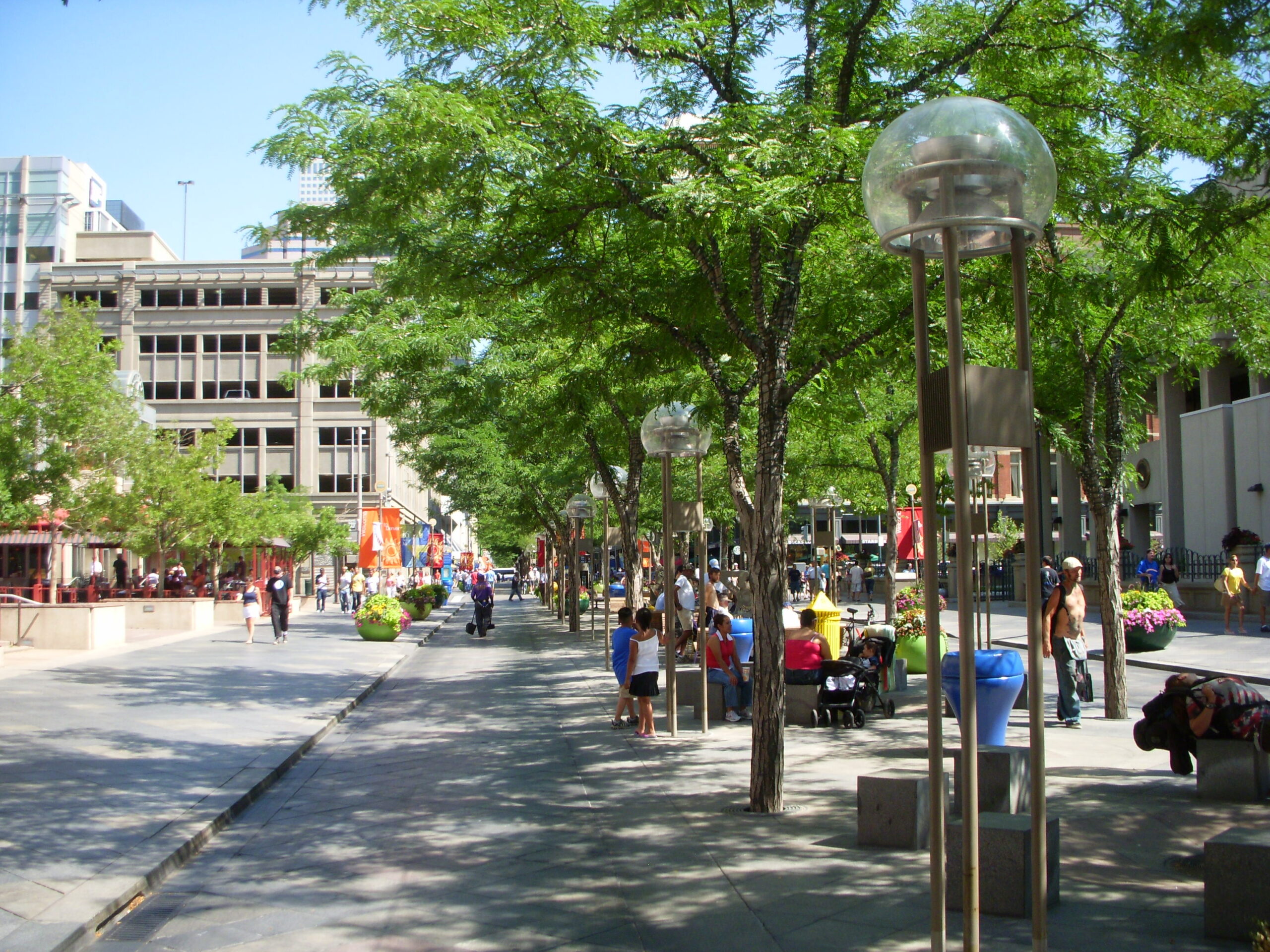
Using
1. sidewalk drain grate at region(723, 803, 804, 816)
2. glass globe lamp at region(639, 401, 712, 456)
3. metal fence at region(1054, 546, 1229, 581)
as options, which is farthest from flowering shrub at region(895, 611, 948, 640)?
metal fence at region(1054, 546, 1229, 581)

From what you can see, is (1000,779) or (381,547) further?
(381,547)

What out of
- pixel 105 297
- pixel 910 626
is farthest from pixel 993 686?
pixel 105 297

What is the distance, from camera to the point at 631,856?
25.0 feet

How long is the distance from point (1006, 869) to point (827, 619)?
11.4 meters

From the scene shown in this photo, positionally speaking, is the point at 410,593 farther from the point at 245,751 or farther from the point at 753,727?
the point at 753,727

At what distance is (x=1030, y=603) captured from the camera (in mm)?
4668

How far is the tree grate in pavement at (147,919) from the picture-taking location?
6336mm

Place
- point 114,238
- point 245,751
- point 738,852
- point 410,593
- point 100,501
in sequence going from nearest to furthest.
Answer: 1. point 738,852
2. point 245,751
3. point 100,501
4. point 410,593
5. point 114,238

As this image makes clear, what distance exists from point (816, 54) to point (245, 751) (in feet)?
29.6

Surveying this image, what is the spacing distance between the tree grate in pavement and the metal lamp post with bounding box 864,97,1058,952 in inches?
170

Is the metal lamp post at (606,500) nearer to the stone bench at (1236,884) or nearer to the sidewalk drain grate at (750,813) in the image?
the sidewalk drain grate at (750,813)

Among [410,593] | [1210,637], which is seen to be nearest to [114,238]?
[410,593]

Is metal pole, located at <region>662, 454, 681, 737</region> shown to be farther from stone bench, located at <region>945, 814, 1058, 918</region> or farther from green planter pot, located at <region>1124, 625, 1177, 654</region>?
green planter pot, located at <region>1124, 625, 1177, 654</region>

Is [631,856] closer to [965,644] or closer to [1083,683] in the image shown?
[965,644]
